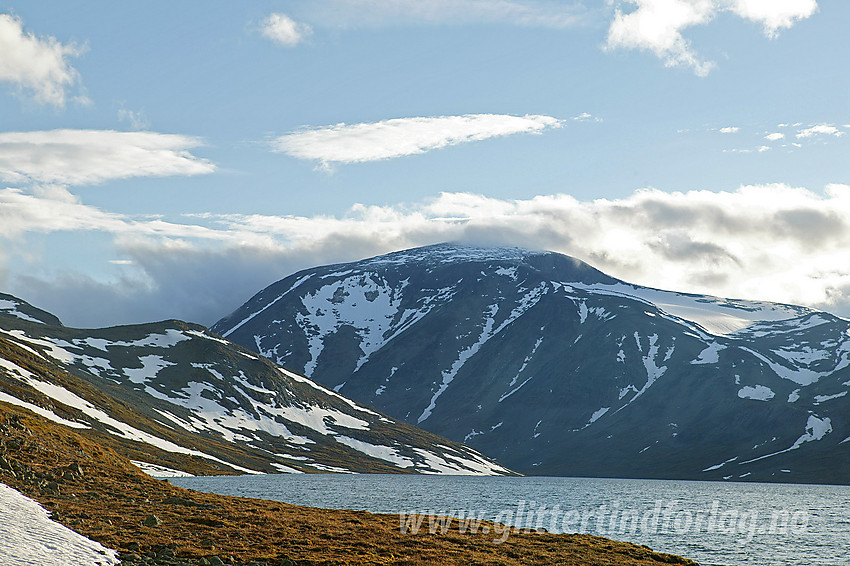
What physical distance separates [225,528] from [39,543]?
52.2ft

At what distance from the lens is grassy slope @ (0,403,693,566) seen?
144ft

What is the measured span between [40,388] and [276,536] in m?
155

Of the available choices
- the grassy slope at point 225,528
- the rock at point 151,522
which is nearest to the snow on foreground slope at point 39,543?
the grassy slope at point 225,528

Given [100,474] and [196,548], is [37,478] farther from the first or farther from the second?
[196,548]

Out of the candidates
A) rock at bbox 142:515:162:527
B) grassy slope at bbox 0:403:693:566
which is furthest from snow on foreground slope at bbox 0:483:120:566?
rock at bbox 142:515:162:527

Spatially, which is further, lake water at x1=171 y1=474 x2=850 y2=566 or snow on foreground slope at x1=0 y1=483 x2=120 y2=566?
lake water at x1=171 y1=474 x2=850 y2=566

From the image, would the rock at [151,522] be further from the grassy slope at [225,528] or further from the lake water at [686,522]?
the lake water at [686,522]

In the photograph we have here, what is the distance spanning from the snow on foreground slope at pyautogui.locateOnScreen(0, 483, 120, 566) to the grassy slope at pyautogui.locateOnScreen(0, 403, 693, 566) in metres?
1.58

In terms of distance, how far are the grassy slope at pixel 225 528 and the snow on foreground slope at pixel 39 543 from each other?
158cm

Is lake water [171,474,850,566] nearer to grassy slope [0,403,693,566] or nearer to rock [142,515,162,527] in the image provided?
grassy slope [0,403,693,566]

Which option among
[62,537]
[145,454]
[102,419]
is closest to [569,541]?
[62,537]

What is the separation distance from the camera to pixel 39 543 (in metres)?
35.7

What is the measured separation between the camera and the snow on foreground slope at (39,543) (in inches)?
1316

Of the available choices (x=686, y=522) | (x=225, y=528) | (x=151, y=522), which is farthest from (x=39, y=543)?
(x=686, y=522)
